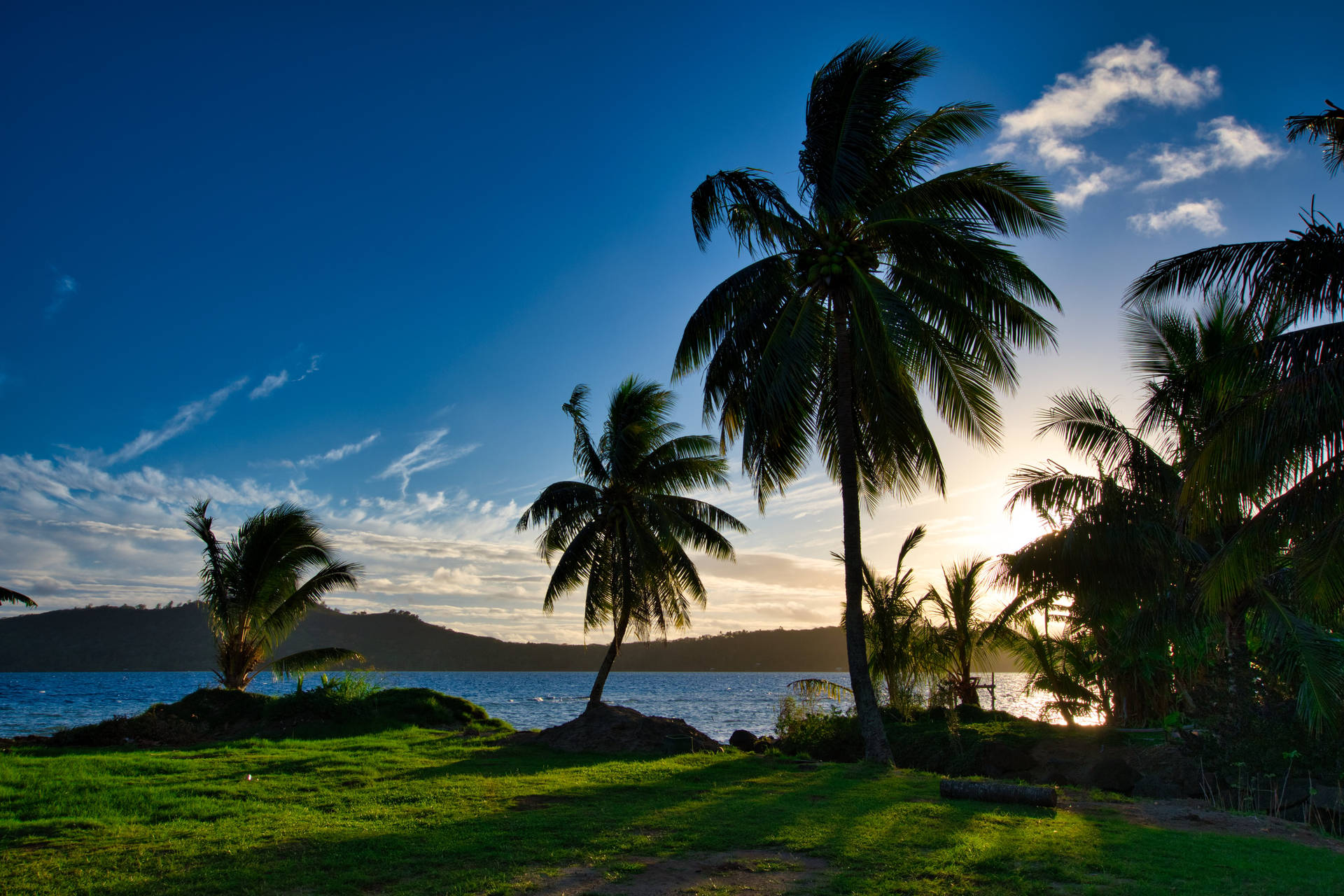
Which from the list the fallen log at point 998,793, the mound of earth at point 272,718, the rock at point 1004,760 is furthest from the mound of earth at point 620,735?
the fallen log at point 998,793

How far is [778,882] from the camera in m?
5.64

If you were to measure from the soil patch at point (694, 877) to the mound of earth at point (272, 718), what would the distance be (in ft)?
50.8

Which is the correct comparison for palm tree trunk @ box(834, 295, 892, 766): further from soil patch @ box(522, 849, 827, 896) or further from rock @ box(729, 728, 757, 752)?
soil patch @ box(522, 849, 827, 896)

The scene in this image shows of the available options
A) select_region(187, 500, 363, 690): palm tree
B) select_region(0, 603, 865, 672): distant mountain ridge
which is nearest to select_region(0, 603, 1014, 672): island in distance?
select_region(0, 603, 865, 672): distant mountain ridge

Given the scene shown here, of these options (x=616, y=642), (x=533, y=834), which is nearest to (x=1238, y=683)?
(x=533, y=834)

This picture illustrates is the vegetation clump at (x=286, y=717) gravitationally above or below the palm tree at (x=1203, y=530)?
below

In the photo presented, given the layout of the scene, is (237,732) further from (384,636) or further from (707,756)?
(384,636)

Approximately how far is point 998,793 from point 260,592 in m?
21.0

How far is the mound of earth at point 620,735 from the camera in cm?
1605

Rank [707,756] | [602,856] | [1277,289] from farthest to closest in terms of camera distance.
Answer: [707,756] → [1277,289] → [602,856]

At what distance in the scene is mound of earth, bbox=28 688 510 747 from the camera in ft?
57.6

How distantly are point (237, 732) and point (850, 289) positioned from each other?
1852cm

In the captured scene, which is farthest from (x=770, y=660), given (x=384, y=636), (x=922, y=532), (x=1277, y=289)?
(x=1277, y=289)

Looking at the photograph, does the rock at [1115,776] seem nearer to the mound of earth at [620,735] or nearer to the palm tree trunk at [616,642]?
the mound of earth at [620,735]
